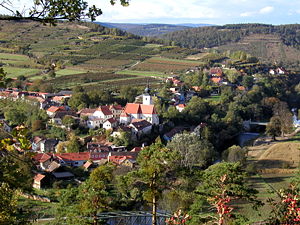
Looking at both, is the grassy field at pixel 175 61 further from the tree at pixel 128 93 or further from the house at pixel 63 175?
the house at pixel 63 175

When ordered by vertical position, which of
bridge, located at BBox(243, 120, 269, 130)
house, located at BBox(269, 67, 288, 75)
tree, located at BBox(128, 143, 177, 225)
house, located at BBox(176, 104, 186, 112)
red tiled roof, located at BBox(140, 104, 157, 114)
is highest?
tree, located at BBox(128, 143, 177, 225)

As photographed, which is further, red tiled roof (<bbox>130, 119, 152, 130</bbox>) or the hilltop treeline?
the hilltop treeline

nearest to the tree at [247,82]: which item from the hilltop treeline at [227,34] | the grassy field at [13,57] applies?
the grassy field at [13,57]

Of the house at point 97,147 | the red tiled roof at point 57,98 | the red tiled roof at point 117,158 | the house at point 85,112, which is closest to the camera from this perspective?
the red tiled roof at point 117,158

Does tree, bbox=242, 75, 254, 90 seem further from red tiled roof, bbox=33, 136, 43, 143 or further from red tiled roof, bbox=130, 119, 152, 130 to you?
red tiled roof, bbox=33, 136, 43, 143

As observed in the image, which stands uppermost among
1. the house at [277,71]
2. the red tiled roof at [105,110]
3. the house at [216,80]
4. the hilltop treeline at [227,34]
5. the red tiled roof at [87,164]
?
the hilltop treeline at [227,34]

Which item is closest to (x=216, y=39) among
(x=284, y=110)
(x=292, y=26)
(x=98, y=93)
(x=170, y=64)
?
(x=292, y=26)

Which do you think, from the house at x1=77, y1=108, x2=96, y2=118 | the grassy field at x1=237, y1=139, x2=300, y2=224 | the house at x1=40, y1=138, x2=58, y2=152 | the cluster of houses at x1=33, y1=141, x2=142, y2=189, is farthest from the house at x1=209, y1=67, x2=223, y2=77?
the house at x1=40, y1=138, x2=58, y2=152
